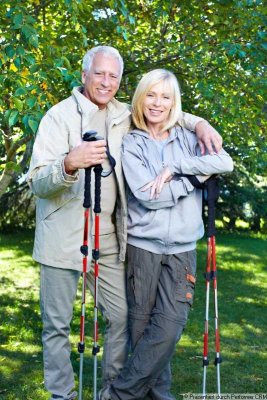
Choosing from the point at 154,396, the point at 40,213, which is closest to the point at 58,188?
the point at 40,213

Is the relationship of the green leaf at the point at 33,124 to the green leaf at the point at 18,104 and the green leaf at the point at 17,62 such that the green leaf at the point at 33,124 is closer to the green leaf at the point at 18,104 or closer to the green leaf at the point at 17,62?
the green leaf at the point at 18,104

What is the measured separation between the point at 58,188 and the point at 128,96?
140 inches

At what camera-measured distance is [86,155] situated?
3.56 metres

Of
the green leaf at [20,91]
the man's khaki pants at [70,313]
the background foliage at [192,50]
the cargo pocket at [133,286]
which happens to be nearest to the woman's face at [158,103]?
the man's khaki pants at [70,313]

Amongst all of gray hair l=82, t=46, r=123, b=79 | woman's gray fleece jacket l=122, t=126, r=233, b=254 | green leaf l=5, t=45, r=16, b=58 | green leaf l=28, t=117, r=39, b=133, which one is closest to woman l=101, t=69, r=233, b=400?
woman's gray fleece jacket l=122, t=126, r=233, b=254

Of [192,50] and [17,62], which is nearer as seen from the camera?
[17,62]

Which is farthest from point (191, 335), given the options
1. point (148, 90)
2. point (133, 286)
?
point (148, 90)

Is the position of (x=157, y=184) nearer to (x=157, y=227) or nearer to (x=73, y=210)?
(x=157, y=227)

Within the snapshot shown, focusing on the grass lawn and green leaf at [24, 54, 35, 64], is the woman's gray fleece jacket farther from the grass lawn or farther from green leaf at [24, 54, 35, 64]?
the grass lawn

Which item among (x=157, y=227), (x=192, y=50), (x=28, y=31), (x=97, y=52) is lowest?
(x=157, y=227)

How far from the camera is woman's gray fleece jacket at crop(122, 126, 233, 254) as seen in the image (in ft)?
12.7

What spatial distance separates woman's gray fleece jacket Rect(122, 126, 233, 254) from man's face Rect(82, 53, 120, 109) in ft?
0.88

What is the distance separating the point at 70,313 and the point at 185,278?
675 mm

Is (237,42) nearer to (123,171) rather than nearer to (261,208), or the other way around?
(123,171)
